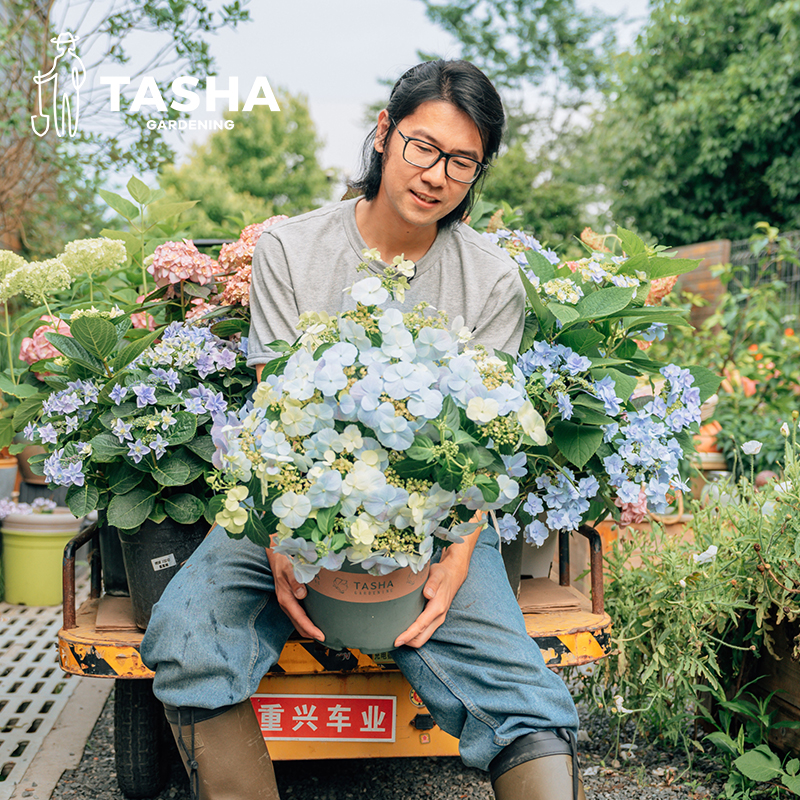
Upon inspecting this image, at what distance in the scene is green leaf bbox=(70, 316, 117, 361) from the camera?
1.76 meters

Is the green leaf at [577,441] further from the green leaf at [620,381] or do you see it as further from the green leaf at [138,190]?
the green leaf at [138,190]

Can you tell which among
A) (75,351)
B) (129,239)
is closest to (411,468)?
(75,351)

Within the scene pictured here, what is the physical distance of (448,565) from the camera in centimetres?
155

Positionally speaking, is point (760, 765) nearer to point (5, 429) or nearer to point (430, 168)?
point (430, 168)

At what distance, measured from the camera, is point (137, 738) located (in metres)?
2.00

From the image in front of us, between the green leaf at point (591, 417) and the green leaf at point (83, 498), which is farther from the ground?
the green leaf at point (591, 417)

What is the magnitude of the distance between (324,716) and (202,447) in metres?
0.71

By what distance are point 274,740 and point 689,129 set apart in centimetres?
1130

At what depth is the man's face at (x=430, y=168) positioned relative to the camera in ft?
5.83

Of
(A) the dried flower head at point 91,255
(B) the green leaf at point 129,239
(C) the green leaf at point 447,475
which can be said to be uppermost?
(B) the green leaf at point 129,239

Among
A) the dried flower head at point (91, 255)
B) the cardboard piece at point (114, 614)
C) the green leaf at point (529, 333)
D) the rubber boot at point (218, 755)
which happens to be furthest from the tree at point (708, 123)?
the rubber boot at point (218, 755)

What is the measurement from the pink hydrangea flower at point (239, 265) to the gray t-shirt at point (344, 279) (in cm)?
22

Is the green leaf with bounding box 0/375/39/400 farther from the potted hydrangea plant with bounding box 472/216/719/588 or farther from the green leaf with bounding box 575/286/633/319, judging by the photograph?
the green leaf with bounding box 575/286/633/319

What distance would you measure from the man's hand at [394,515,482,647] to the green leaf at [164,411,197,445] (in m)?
0.68
